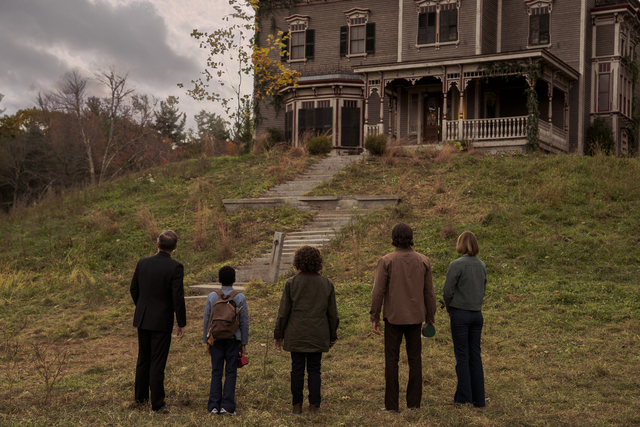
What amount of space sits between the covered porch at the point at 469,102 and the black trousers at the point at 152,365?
19224mm

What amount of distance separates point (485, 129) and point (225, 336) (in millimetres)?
19658

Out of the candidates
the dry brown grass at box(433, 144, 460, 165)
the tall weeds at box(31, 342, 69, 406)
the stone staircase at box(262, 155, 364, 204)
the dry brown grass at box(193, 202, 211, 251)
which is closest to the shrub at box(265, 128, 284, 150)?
the stone staircase at box(262, 155, 364, 204)

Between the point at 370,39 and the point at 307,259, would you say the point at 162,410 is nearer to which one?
the point at 307,259

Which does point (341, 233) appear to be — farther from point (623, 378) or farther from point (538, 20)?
point (538, 20)

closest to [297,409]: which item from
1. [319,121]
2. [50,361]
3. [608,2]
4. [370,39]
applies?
[50,361]

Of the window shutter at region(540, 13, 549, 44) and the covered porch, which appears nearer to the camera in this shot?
the covered porch

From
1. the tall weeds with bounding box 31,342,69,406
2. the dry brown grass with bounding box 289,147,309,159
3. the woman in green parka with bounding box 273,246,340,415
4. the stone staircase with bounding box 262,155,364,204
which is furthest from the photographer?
the dry brown grass with bounding box 289,147,309,159

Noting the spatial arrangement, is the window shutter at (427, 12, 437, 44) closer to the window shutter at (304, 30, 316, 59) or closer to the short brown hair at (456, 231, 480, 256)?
the window shutter at (304, 30, 316, 59)

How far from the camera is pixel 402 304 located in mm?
5461

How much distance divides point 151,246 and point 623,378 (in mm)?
12127

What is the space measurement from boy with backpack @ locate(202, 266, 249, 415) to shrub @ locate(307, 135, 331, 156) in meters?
18.9

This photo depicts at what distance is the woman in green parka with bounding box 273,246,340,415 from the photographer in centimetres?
532

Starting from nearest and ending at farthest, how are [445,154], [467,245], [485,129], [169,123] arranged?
[467,245], [445,154], [485,129], [169,123]

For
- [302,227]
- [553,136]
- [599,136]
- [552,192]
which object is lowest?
[302,227]
